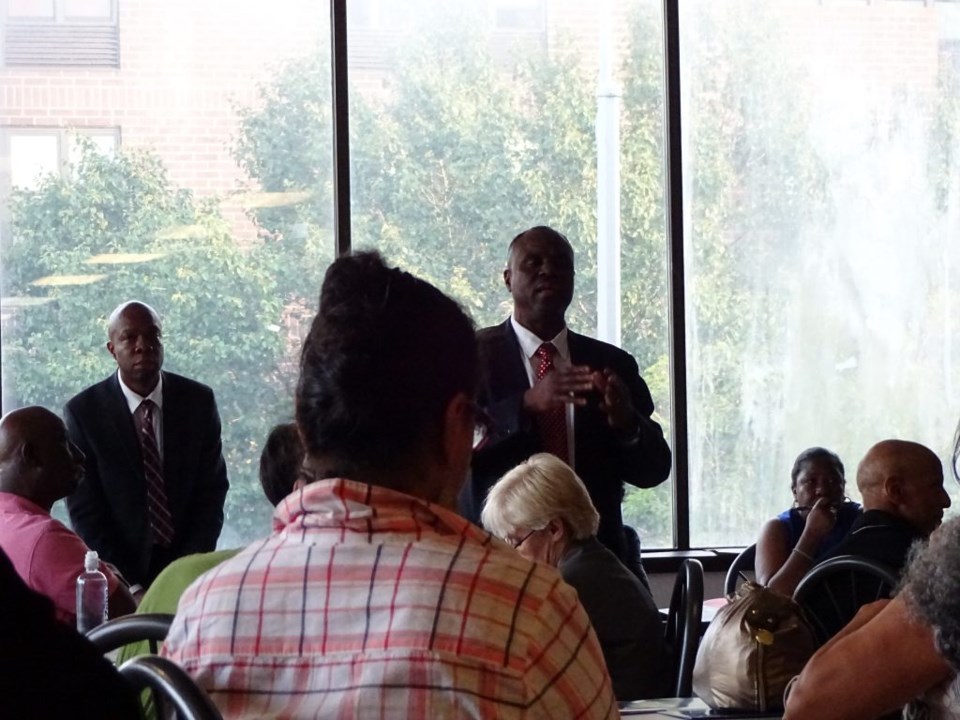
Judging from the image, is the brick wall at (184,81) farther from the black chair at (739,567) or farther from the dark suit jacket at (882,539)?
the dark suit jacket at (882,539)

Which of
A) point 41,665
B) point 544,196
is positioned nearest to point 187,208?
point 544,196

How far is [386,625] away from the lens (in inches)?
54.6

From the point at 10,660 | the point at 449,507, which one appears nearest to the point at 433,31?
the point at 449,507

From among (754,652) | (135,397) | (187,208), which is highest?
(187,208)

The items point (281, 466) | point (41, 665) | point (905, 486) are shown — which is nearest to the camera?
point (41, 665)

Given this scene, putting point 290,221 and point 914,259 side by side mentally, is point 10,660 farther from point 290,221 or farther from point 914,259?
point 914,259

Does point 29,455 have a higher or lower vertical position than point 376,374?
lower

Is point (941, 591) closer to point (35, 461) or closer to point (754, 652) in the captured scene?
point (754, 652)

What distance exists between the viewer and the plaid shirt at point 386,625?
1.36 m

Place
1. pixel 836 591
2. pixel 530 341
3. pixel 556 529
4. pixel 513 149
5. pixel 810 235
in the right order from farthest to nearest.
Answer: pixel 810 235 → pixel 513 149 → pixel 530 341 → pixel 836 591 → pixel 556 529

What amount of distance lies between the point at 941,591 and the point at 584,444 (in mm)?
2077

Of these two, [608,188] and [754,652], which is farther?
[608,188]

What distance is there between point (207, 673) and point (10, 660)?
0.59 meters

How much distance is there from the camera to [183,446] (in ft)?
16.6
